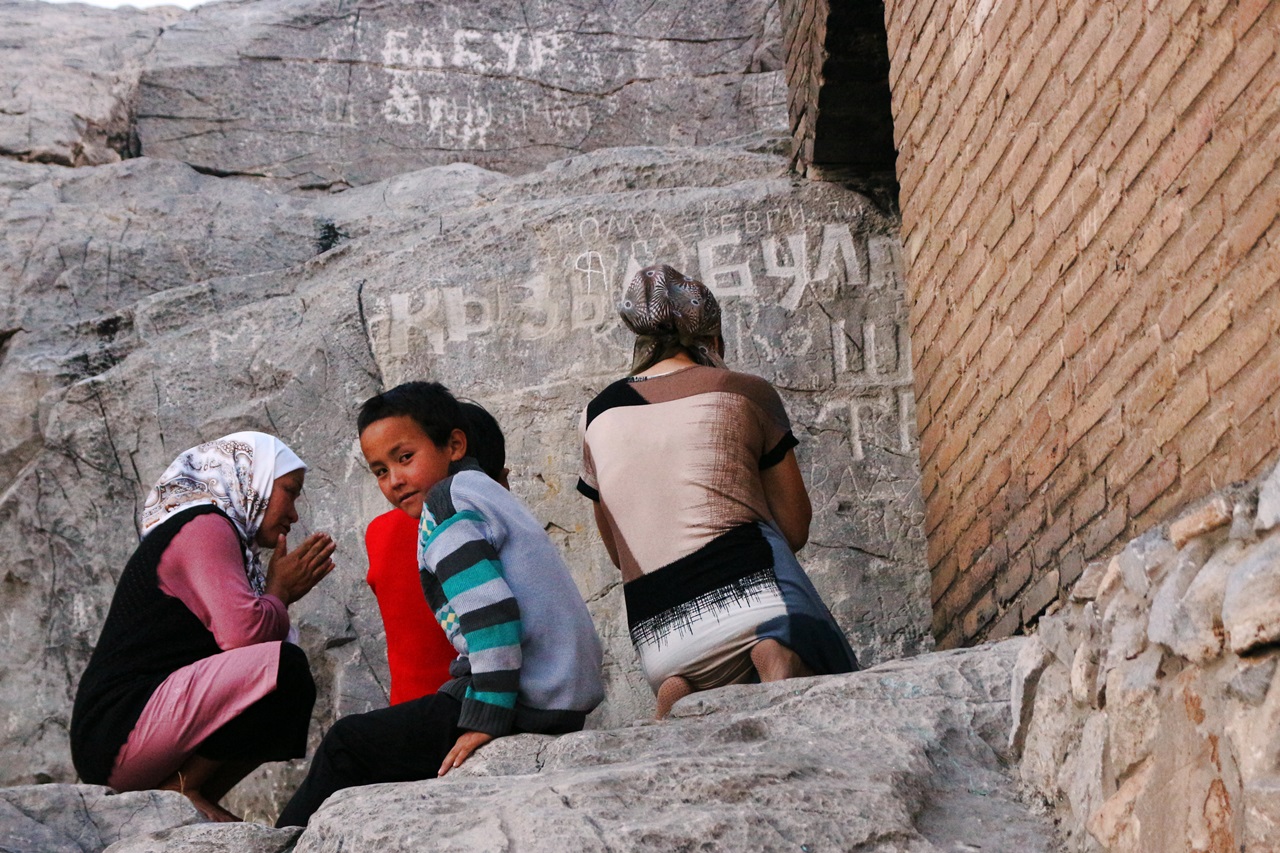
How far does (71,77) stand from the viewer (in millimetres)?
9242

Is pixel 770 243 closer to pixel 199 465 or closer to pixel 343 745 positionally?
pixel 199 465

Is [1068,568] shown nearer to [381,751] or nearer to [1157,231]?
[1157,231]

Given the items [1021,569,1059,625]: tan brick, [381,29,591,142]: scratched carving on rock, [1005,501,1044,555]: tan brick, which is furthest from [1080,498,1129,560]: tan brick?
[381,29,591,142]: scratched carving on rock

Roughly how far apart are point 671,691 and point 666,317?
94cm

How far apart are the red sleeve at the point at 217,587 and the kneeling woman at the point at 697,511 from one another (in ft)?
2.76

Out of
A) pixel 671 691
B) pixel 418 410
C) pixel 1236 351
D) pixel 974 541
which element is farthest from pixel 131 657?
pixel 1236 351

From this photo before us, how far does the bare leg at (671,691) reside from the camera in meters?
3.73

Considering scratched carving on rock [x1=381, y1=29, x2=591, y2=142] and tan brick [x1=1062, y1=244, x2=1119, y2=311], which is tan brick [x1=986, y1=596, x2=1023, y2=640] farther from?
scratched carving on rock [x1=381, y1=29, x2=591, y2=142]

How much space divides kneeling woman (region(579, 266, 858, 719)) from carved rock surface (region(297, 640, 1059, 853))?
32 centimetres

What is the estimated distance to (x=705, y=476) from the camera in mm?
3838

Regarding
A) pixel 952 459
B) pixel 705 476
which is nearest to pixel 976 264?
pixel 952 459

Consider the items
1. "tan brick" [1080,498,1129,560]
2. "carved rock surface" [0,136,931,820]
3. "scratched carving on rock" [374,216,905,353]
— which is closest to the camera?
"tan brick" [1080,498,1129,560]

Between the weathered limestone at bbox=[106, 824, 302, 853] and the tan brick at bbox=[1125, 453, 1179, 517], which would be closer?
the weathered limestone at bbox=[106, 824, 302, 853]

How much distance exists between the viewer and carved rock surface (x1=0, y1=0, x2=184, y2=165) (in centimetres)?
875
